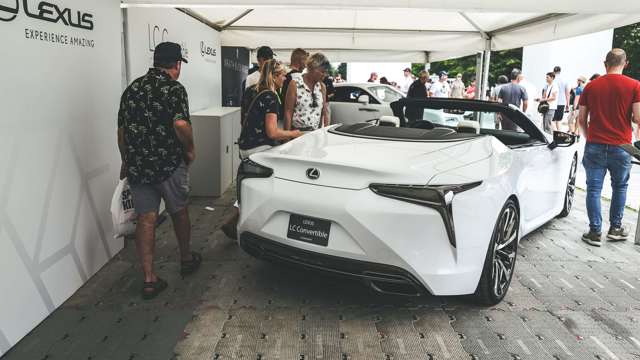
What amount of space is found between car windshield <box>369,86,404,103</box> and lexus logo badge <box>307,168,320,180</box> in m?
9.58

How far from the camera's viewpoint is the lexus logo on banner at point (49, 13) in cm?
296

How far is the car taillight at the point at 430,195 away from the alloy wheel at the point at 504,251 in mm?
623

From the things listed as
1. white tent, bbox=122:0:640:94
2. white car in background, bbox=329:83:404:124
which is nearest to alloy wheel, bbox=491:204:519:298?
white tent, bbox=122:0:640:94

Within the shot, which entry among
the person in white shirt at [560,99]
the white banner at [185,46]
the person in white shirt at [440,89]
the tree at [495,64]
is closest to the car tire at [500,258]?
the white banner at [185,46]

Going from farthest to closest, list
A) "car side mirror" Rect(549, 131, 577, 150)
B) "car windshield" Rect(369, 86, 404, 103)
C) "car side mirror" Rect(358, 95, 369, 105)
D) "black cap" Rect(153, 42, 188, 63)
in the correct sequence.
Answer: "car windshield" Rect(369, 86, 404, 103) → "car side mirror" Rect(358, 95, 369, 105) → "car side mirror" Rect(549, 131, 577, 150) → "black cap" Rect(153, 42, 188, 63)

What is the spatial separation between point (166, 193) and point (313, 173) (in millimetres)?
1239

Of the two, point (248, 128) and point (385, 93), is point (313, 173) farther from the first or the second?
point (385, 93)

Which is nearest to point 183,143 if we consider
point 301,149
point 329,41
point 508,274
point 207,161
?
point 301,149

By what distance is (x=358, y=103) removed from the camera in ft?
40.9

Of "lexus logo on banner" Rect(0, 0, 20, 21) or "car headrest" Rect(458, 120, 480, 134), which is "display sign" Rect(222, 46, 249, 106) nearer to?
"car headrest" Rect(458, 120, 480, 134)

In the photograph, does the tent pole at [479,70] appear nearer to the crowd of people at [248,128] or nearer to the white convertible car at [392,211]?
the crowd of people at [248,128]

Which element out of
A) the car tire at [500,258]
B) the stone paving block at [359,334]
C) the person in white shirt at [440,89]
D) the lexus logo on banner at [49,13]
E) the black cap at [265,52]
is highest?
the lexus logo on banner at [49,13]

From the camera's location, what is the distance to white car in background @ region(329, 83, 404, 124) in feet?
40.1

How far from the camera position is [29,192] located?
318 centimetres
